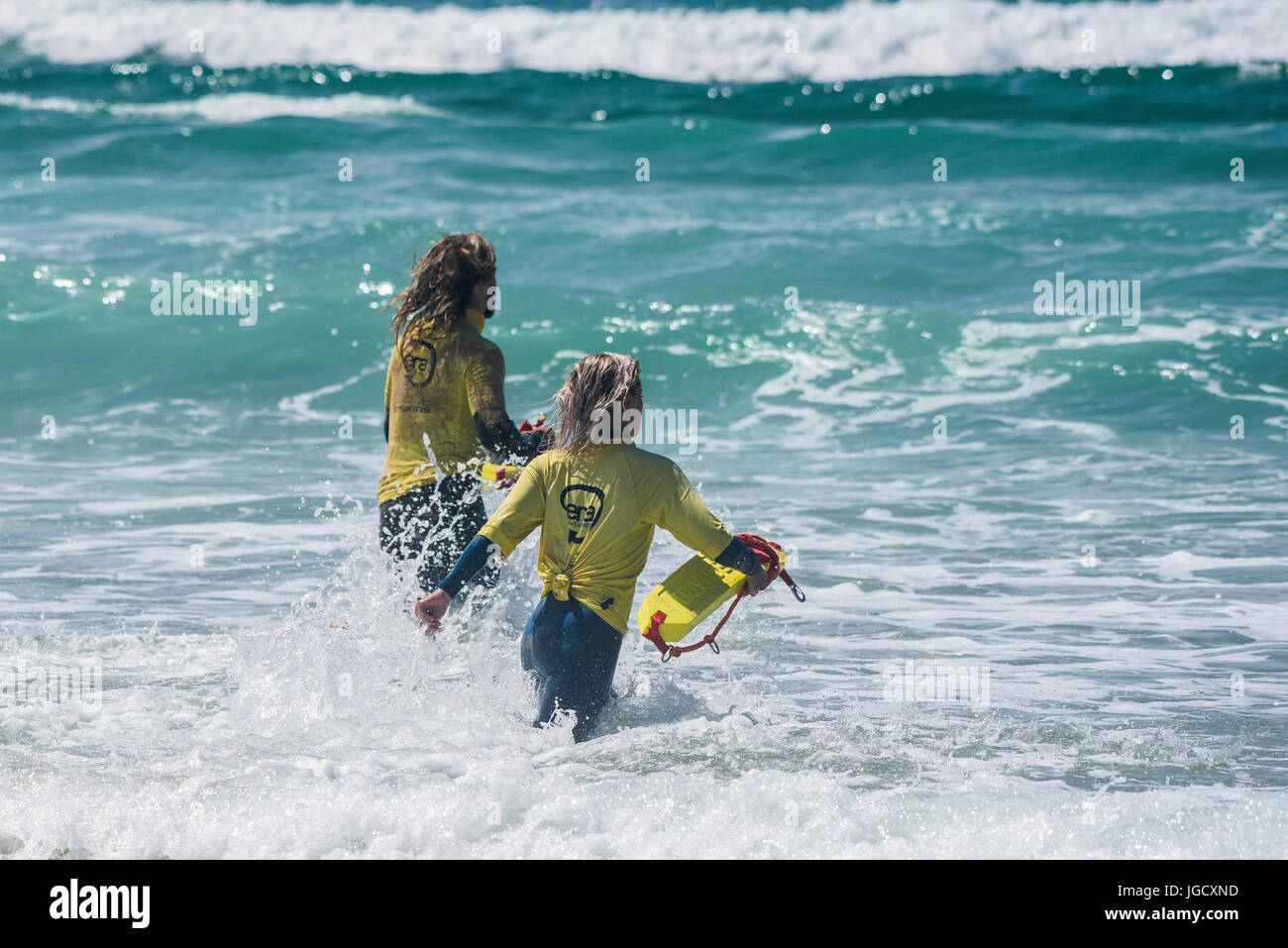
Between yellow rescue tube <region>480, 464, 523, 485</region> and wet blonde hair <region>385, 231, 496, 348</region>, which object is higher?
wet blonde hair <region>385, 231, 496, 348</region>

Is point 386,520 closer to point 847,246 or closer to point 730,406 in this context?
point 730,406

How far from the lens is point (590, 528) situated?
4.77 m

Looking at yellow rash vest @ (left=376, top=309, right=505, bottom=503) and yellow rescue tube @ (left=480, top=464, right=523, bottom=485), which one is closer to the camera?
yellow rescue tube @ (left=480, top=464, right=523, bottom=485)

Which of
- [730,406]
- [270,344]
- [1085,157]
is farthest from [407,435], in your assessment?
[1085,157]

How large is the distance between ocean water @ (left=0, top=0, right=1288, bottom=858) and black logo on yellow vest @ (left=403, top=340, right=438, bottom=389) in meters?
0.81

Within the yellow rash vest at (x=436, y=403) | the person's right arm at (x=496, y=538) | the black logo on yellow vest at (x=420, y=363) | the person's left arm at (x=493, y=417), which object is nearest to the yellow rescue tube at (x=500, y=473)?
the person's left arm at (x=493, y=417)

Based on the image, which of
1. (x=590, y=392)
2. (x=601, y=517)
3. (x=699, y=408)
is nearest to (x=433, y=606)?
(x=601, y=517)

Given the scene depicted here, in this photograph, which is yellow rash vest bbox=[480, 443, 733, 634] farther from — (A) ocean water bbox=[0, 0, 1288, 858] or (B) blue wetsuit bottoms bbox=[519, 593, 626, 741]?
(A) ocean water bbox=[0, 0, 1288, 858]

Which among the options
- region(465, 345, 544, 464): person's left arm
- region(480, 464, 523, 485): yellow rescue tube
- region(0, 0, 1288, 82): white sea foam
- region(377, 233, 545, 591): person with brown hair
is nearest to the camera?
region(480, 464, 523, 485): yellow rescue tube

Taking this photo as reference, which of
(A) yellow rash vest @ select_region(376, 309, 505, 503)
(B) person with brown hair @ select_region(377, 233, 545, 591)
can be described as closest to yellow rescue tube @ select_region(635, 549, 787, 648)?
(B) person with brown hair @ select_region(377, 233, 545, 591)

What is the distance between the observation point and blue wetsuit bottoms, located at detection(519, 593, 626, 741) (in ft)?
15.8

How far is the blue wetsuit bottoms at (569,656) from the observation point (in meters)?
4.81

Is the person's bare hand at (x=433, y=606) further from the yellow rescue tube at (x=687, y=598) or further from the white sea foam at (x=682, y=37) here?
the white sea foam at (x=682, y=37)

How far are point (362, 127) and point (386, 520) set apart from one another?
2029 centimetres
